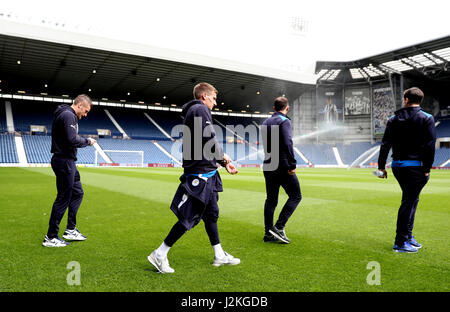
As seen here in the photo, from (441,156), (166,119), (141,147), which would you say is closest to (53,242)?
(141,147)

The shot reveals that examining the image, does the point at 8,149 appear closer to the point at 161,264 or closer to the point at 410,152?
the point at 161,264

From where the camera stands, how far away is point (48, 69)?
119ft

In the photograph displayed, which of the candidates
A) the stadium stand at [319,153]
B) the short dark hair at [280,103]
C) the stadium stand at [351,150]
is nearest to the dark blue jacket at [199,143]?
the short dark hair at [280,103]

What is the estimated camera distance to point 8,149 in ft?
130

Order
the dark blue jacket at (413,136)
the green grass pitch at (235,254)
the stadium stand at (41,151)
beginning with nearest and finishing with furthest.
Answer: the green grass pitch at (235,254)
the dark blue jacket at (413,136)
the stadium stand at (41,151)

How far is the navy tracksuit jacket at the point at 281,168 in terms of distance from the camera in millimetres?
5184

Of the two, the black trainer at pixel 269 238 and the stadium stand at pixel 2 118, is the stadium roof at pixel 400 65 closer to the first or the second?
the black trainer at pixel 269 238

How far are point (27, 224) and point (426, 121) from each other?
7.06m

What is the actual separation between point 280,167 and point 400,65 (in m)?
51.3

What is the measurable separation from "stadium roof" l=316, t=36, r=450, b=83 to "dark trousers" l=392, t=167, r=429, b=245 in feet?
132

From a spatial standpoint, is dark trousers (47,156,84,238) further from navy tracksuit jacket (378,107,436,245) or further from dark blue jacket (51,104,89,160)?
navy tracksuit jacket (378,107,436,245)

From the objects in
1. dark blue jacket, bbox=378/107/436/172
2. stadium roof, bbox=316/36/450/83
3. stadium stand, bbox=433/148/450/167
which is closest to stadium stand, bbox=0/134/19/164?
dark blue jacket, bbox=378/107/436/172

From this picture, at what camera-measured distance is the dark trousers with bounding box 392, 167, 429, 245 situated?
184 inches

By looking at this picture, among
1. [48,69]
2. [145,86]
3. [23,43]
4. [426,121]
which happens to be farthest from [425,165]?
[145,86]
